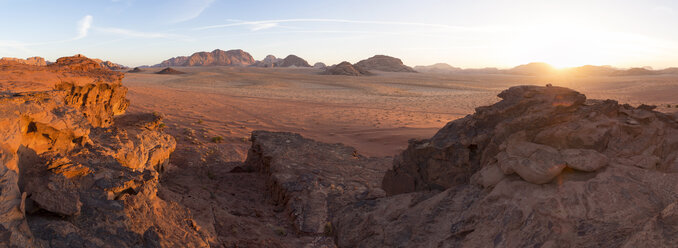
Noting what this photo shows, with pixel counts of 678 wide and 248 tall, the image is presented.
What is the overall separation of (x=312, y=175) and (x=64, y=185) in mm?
4124

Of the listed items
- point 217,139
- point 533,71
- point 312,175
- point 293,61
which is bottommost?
point 217,139

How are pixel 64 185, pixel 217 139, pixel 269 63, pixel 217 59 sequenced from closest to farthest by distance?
pixel 64 185, pixel 217 139, pixel 217 59, pixel 269 63

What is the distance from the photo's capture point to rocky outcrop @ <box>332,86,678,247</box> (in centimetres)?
239

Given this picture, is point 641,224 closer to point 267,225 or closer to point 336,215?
point 336,215

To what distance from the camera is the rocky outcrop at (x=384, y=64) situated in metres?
78.2

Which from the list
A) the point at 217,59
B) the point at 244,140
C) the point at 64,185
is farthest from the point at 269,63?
the point at 64,185

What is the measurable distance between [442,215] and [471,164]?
3.48 ft

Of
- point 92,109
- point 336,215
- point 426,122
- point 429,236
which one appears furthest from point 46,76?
point 426,122

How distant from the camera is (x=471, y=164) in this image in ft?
13.6

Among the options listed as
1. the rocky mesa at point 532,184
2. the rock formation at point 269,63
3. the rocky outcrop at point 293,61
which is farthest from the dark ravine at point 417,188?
the rocky outcrop at point 293,61

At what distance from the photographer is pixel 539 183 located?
2834 mm

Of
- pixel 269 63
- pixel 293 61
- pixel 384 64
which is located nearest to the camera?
pixel 384 64

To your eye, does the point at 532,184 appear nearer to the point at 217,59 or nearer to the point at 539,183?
the point at 539,183

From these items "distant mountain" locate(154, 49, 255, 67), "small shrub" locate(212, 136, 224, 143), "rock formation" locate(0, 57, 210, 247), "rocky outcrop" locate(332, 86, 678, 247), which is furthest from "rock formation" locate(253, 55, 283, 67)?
"rocky outcrop" locate(332, 86, 678, 247)
